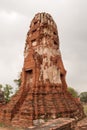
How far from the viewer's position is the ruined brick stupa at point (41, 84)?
47.7 ft

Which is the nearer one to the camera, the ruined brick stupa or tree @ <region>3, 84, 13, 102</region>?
the ruined brick stupa

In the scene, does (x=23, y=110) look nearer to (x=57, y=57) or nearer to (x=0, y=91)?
(x=57, y=57)

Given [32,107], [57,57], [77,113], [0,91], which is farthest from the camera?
[0,91]

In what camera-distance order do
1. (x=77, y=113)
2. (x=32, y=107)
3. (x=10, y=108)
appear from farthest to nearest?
(x=77, y=113) < (x=10, y=108) < (x=32, y=107)

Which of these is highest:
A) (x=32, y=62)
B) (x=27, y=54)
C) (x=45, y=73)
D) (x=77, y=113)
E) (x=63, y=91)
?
(x=27, y=54)

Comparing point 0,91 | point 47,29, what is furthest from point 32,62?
point 0,91

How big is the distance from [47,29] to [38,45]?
2.00 metres

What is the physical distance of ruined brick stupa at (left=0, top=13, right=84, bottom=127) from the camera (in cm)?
1455

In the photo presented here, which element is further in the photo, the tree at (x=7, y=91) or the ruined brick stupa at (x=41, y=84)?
the tree at (x=7, y=91)

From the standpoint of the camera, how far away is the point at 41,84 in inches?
625

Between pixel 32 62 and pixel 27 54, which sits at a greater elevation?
pixel 27 54

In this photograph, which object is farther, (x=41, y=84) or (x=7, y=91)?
(x=7, y=91)

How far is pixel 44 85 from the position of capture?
1599 centimetres

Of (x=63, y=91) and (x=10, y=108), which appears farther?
(x=63, y=91)
